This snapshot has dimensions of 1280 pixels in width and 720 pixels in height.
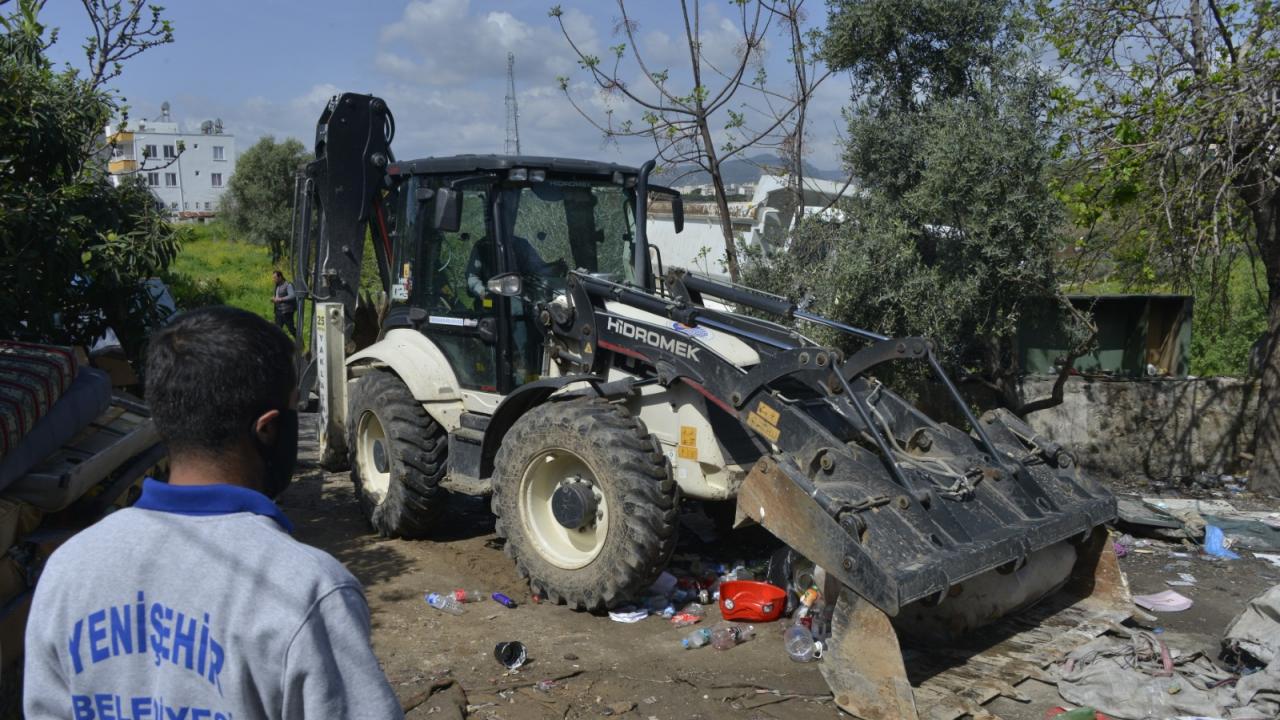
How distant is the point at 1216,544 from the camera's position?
23.9ft

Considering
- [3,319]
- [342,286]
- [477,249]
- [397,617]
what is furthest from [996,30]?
[3,319]

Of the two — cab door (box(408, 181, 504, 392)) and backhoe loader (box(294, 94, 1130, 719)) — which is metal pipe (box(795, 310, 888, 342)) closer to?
backhoe loader (box(294, 94, 1130, 719))

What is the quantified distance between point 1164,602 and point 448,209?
4946 mm

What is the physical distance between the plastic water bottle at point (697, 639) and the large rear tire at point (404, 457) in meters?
2.46

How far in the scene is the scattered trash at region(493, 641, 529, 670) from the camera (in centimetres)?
521

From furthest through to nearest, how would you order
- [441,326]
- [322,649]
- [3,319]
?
[441,326] → [3,319] → [322,649]

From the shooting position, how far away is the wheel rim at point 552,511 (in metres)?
6.10

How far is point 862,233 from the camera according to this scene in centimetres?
877

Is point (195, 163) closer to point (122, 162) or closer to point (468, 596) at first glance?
point (122, 162)

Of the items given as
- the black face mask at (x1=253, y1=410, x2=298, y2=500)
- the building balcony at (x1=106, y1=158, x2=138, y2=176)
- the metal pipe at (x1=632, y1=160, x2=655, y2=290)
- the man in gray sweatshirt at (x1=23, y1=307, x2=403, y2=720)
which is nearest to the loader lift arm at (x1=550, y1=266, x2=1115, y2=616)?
the metal pipe at (x1=632, y1=160, x2=655, y2=290)

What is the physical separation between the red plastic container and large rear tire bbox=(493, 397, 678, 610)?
1.52 feet

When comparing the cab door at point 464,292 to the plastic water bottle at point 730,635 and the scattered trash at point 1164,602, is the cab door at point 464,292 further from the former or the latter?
the scattered trash at point 1164,602

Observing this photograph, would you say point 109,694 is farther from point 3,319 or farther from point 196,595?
point 3,319

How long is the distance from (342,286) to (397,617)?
327 cm
